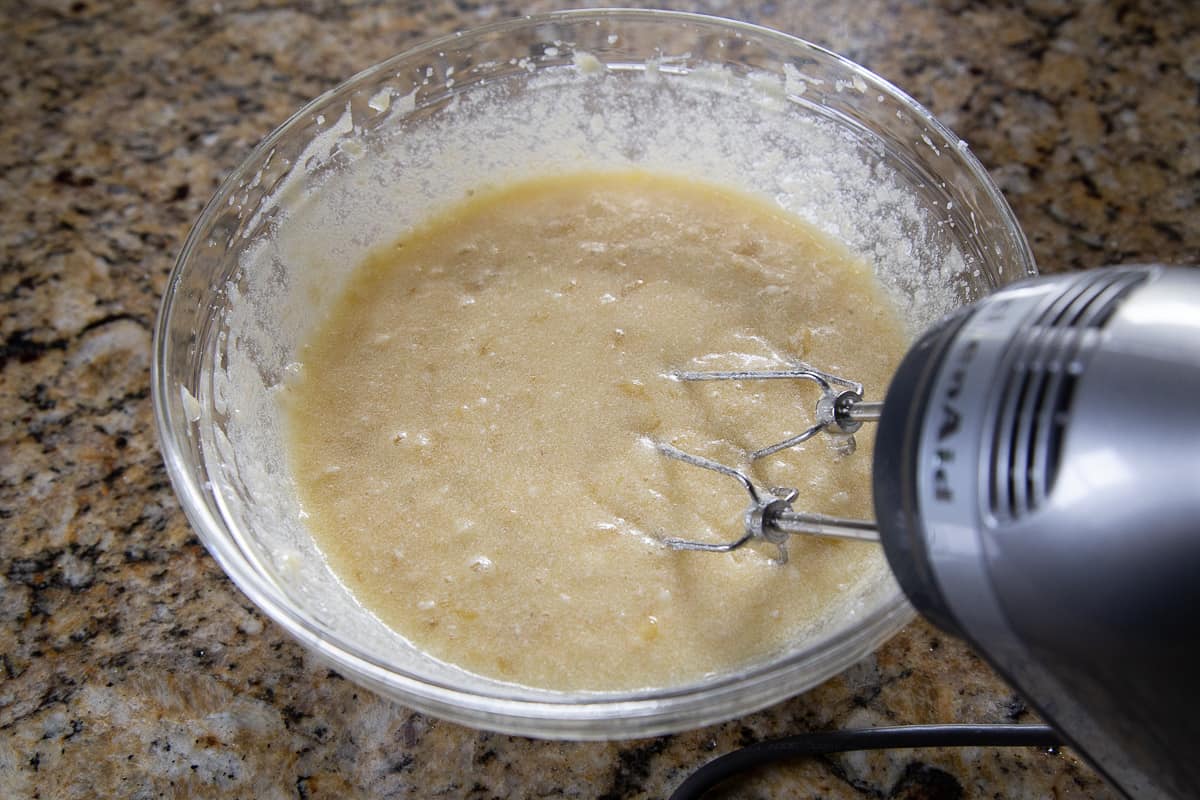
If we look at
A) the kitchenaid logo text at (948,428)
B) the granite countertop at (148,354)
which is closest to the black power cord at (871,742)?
the granite countertop at (148,354)

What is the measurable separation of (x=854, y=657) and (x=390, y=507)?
0.45 metres

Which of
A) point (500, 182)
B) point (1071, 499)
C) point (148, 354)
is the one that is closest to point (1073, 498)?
point (1071, 499)

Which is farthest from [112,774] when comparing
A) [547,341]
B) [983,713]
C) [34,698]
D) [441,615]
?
[983,713]

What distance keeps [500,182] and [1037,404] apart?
85 cm

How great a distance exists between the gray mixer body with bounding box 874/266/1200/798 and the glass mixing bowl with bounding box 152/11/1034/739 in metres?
0.15

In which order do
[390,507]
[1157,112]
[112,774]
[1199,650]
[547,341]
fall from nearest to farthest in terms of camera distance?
1. [1199,650]
2. [112,774]
3. [390,507]
4. [547,341]
5. [1157,112]

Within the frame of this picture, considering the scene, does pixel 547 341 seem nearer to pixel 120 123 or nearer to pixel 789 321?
pixel 789 321

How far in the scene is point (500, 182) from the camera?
134cm

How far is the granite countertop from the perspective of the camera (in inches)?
35.8

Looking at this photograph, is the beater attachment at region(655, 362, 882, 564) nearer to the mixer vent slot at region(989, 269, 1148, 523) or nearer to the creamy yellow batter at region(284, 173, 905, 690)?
the creamy yellow batter at region(284, 173, 905, 690)

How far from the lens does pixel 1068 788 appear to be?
889 millimetres

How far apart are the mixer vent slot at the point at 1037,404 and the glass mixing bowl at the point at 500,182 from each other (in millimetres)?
201

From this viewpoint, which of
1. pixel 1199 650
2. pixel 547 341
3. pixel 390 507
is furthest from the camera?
pixel 547 341

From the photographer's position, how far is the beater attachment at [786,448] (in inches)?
34.5
